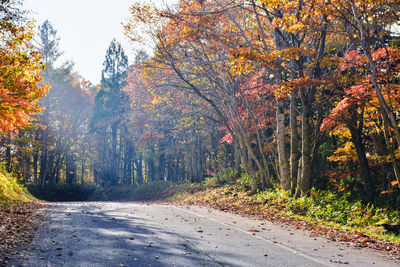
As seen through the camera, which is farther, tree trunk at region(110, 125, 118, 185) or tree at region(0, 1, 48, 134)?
tree trunk at region(110, 125, 118, 185)

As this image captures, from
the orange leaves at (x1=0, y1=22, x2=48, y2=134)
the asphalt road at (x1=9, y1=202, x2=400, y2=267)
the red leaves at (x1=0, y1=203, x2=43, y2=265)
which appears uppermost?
the orange leaves at (x1=0, y1=22, x2=48, y2=134)

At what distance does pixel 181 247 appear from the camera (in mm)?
6156

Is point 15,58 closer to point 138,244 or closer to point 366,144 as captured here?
point 138,244

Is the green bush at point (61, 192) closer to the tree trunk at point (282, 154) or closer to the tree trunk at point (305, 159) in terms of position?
the tree trunk at point (282, 154)

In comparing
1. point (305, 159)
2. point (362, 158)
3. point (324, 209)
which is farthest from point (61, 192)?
point (362, 158)

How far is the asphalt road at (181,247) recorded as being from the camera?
5246 millimetres

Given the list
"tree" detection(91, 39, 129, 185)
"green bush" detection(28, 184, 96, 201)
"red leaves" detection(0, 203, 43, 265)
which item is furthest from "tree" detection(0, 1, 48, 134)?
"tree" detection(91, 39, 129, 185)

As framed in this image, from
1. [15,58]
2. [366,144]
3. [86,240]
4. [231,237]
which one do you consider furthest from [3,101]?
[366,144]

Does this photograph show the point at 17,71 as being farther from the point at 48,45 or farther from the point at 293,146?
A: the point at 48,45

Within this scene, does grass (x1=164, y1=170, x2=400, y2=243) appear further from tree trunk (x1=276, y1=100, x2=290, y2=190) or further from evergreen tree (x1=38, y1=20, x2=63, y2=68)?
evergreen tree (x1=38, y1=20, x2=63, y2=68)

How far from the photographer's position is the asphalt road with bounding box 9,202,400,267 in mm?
5246

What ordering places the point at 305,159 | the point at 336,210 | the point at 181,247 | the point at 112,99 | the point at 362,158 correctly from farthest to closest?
the point at 112,99 → the point at 362,158 → the point at 305,159 → the point at 336,210 → the point at 181,247

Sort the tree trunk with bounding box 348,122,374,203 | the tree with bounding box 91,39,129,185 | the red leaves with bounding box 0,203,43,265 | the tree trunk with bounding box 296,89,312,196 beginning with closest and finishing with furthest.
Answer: the red leaves with bounding box 0,203,43,265 < the tree trunk with bounding box 296,89,312,196 < the tree trunk with bounding box 348,122,374,203 < the tree with bounding box 91,39,129,185

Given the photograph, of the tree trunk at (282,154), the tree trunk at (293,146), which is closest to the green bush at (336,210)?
the tree trunk at (293,146)
